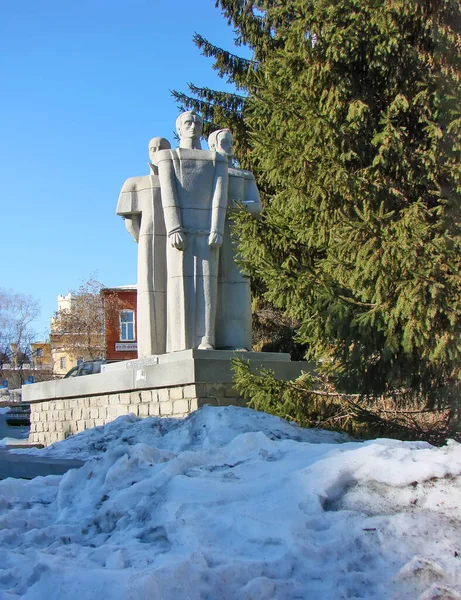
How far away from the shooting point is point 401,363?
20.5ft

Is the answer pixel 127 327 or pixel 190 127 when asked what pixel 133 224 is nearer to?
pixel 190 127

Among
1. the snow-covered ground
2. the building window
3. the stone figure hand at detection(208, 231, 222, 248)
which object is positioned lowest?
the snow-covered ground

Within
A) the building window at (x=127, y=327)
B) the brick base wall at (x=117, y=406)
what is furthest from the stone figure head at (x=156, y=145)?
the building window at (x=127, y=327)

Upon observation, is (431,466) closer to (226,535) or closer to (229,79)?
(226,535)

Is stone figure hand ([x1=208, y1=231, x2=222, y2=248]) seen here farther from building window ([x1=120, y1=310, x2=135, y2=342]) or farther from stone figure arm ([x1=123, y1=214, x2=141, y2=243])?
building window ([x1=120, y1=310, x2=135, y2=342])

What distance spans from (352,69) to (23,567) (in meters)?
5.53

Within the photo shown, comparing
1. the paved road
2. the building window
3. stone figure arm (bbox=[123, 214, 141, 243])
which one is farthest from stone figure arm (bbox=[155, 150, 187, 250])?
the building window

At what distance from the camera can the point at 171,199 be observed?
8.70 m

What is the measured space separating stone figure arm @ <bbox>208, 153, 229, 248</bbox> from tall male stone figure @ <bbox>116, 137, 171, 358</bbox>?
83 cm

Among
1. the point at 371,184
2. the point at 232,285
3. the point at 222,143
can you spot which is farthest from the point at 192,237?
the point at 371,184

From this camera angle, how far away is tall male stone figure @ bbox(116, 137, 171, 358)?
29.8 feet

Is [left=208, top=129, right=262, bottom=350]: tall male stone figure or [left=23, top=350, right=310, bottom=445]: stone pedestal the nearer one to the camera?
[left=23, top=350, right=310, bottom=445]: stone pedestal

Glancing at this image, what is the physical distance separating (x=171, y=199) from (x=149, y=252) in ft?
2.94

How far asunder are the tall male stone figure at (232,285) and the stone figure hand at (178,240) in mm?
649
